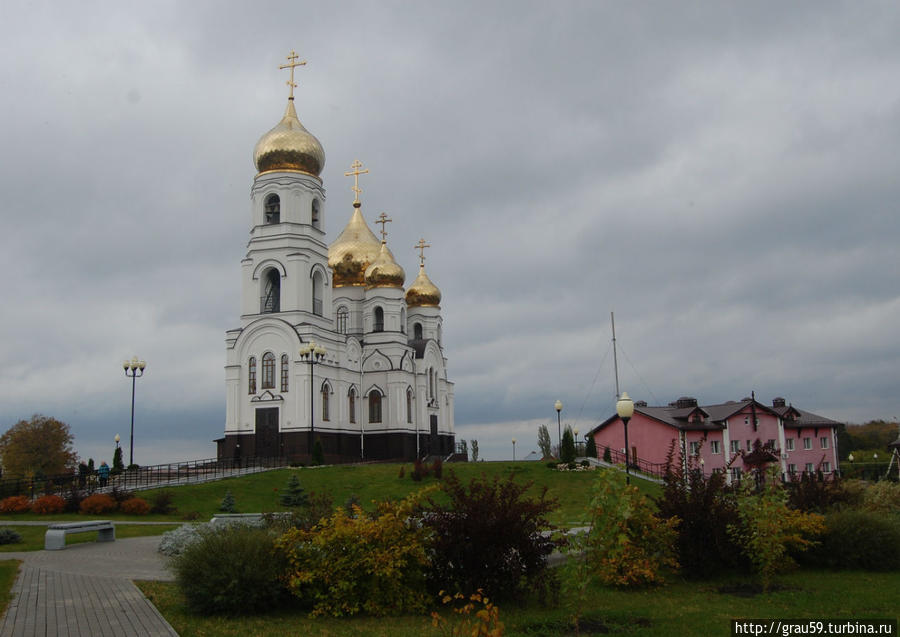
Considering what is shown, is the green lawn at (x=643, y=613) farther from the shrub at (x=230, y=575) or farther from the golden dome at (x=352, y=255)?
the golden dome at (x=352, y=255)

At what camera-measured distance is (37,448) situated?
4903cm

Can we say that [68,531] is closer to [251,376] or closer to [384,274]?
[251,376]

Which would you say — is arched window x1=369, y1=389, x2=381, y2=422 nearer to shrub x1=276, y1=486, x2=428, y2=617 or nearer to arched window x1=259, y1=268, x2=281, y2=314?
arched window x1=259, y1=268, x2=281, y2=314

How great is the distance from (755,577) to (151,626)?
9239 mm

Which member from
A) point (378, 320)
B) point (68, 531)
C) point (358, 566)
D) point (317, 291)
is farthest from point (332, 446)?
point (358, 566)

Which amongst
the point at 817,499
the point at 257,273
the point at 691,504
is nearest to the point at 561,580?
the point at 691,504

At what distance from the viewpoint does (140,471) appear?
33625 millimetres

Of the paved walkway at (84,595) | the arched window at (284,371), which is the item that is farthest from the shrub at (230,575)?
the arched window at (284,371)

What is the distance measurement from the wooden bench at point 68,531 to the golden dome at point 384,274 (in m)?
31.8

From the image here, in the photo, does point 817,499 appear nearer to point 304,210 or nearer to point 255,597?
point 255,597

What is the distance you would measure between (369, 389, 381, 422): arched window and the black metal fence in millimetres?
9526

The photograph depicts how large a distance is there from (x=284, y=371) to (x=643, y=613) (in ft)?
104

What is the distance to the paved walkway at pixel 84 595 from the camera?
8992mm

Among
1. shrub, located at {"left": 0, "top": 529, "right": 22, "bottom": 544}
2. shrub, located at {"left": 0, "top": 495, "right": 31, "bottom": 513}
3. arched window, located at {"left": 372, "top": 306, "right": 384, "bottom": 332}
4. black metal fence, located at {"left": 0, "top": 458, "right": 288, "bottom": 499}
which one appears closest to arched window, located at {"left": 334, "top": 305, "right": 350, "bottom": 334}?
arched window, located at {"left": 372, "top": 306, "right": 384, "bottom": 332}
